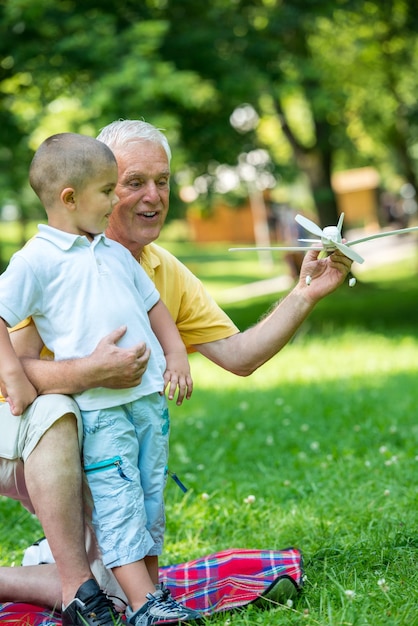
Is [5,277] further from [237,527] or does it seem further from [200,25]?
[200,25]

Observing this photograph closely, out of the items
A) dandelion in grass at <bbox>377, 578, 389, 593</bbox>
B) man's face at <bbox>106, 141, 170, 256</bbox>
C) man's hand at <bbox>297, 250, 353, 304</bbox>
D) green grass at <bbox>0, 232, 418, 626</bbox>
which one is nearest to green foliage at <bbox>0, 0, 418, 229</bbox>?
green grass at <bbox>0, 232, 418, 626</bbox>

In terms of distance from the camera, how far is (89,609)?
9.45 ft

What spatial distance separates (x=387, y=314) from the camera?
1448 cm

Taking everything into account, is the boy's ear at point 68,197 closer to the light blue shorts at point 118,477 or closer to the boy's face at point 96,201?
the boy's face at point 96,201

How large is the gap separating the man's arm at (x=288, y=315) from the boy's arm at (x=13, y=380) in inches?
33.9

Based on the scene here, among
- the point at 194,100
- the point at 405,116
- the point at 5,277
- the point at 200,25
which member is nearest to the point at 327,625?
the point at 5,277

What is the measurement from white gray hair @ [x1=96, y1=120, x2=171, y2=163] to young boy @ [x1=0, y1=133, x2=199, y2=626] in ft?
1.33

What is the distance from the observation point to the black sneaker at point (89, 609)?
287 centimetres

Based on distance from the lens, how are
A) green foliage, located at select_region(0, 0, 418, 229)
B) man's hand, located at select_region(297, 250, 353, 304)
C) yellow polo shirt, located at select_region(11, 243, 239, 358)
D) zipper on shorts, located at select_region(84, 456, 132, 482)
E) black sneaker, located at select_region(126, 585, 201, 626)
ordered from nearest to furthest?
black sneaker, located at select_region(126, 585, 201, 626)
zipper on shorts, located at select_region(84, 456, 132, 482)
man's hand, located at select_region(297, 250, 353, 304)
yellow polo shirt, located at select_region(11, 243, 239, 358)
green foliage, located at select_region(0, 0, 418, 229)

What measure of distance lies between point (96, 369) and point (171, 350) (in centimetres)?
41

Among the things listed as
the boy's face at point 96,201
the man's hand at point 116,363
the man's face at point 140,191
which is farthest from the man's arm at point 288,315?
the boy's face at point 96,201

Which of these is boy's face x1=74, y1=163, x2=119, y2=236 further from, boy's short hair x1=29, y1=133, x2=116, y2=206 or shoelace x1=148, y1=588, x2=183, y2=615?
shoelace x1=148, y1=588, x2=183, y2=615

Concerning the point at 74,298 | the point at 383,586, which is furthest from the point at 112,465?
the point at 383,586

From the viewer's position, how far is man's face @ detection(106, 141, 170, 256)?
11.1ft
